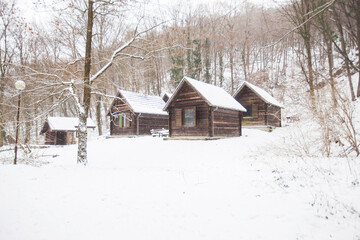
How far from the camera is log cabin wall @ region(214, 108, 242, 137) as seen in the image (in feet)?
55.5

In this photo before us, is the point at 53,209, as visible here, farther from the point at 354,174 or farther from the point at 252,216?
the point at 354,174

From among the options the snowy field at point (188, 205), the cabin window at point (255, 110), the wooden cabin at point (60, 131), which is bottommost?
the snowy field at point (188, 205)

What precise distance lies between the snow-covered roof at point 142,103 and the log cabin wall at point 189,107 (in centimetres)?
583

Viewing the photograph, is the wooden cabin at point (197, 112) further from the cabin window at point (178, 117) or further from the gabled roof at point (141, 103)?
the gabled roof at point (141, 103)

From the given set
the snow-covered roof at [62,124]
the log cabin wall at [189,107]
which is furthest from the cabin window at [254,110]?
the snow-covered roof at [62,124]

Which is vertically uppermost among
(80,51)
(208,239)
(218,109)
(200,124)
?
(80,51)

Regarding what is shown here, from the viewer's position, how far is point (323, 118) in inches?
298

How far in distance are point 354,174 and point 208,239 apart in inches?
184

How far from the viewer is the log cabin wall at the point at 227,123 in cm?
1691

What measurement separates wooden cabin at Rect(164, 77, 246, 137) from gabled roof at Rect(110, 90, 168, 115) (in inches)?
225

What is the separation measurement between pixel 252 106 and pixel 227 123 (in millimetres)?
7035

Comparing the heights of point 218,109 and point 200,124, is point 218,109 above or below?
above

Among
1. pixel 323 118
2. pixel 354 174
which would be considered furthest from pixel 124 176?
pixel 323 118

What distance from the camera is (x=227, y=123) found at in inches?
718
